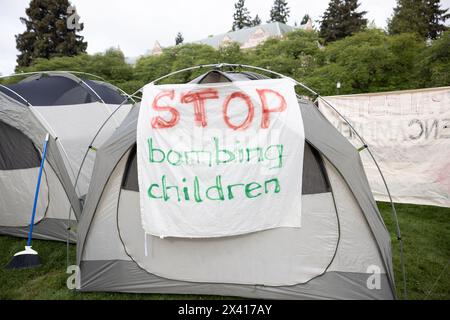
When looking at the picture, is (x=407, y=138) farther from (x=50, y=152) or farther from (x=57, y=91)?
(x=57, y=91)

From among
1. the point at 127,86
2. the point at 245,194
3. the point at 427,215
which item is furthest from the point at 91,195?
the point at 127,86

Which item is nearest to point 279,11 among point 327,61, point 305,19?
point 305,19

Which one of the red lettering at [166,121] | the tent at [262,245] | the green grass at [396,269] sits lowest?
the green grass at [396,269]

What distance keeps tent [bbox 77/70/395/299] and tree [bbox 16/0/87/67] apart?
72.0 ft

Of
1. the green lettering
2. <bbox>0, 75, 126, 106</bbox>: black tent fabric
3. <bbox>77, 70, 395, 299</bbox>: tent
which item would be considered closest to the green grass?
<bbox>77, 70, 395, 299</bbox>: tent

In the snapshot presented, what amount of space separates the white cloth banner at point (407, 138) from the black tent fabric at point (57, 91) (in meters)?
3.79

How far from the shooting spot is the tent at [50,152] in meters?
3.45

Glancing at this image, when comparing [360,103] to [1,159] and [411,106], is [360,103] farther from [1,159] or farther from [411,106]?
[1,159]

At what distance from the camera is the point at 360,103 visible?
483cm

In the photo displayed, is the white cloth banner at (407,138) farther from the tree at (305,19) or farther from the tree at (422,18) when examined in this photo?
the tree at (305,19)

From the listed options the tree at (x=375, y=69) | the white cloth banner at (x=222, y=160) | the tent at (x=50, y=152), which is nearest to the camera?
the white cloth banner at (x=222, y=160)

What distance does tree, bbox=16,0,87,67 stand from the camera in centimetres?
2069

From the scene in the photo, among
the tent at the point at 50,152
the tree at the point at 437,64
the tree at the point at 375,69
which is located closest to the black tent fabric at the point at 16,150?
the tent at the point at 50,152

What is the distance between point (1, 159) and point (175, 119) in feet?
9.70
